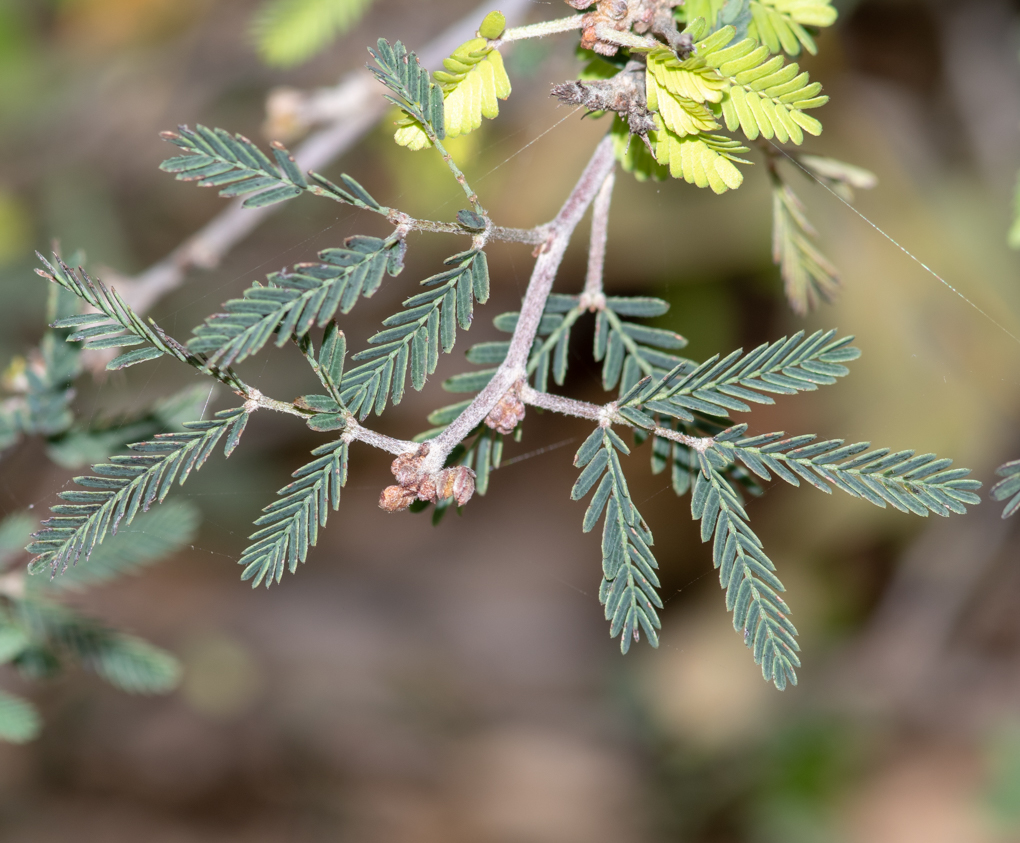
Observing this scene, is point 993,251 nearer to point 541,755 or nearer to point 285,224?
point 285,224

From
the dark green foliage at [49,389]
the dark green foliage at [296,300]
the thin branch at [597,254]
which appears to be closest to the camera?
the dark green foliage at [296,300]

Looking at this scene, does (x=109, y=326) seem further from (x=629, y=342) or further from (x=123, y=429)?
(x=629, y=342)

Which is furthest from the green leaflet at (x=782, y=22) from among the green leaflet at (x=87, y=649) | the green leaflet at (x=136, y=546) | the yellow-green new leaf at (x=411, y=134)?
the green leaflet at (x=87, y=649)

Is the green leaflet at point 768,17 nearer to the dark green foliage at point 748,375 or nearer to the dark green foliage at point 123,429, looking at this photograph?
the dark green foliage at point 748,375

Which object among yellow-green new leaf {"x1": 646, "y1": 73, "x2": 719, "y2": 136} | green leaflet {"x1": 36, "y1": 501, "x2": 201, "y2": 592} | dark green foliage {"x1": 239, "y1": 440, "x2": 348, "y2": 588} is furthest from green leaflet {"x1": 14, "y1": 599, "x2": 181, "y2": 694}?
yellow-green new leaf {"x1": 646, "y1": 73, "x2": 719, "y2": 136}

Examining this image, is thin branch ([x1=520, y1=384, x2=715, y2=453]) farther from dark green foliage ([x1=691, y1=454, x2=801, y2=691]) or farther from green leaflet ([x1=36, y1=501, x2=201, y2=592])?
green leaflet ([x1=36, y1=501, x2=201, y2=592])

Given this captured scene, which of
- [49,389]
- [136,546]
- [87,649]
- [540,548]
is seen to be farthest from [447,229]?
[540,548]
